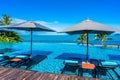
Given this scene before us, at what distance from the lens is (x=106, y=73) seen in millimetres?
6883

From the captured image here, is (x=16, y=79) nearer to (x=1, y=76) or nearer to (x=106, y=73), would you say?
(x=1, y=76)

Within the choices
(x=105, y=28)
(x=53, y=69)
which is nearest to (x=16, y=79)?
(x=53, y=69)

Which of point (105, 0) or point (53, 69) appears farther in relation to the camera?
point (105, 0)

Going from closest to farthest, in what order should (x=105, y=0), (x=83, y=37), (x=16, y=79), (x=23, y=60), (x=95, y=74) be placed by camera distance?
1. (x=16, y=79)
2. (x=95, y=74)
3. (x=23, y=60)
4. (x=105, y=0)
5. (x=83, y=37)

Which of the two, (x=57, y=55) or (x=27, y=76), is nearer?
(x=27, y=76)

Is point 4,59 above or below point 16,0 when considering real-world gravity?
below

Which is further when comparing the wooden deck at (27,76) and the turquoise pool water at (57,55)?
the turquoise pool water at (57,55)

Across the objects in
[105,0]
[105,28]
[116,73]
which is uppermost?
[105,0]

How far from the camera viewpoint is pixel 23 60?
8008mm

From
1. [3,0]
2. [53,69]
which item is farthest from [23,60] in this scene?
[3,0]

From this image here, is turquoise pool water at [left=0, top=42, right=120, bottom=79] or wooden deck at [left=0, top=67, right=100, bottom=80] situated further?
turquoise pool water at [left=0, top=42, right=120, bottom=79]

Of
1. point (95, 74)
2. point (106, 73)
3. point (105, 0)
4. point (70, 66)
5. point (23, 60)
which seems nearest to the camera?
point (95, 74)

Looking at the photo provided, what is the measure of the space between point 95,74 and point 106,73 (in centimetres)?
Answer: 88

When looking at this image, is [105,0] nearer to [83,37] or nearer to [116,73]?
[83,37]
